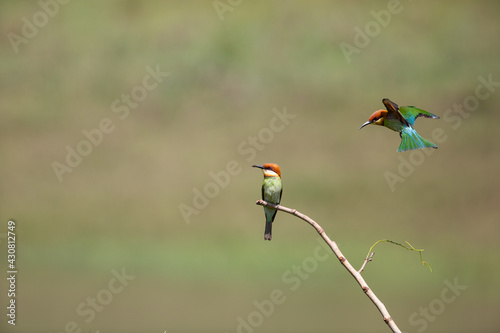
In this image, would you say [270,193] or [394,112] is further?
[270,193]

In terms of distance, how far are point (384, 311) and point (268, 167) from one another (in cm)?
110

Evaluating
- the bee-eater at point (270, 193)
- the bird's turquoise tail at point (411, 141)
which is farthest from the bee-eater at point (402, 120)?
the bee-eater at point (270, 193)

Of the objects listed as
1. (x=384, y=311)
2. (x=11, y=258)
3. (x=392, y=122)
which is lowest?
(x=384, y=311)

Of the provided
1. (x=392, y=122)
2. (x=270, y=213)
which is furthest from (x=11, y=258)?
(x=392, y=122)

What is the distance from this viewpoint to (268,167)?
2.24m

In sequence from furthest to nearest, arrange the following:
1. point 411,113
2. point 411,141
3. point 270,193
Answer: point 270,193 < point 411,113 < point 411,141

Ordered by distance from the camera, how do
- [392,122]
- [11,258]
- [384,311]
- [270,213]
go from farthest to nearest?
1. [11,258]
2. [270,213]
3. [392,122]
4. [384,311]

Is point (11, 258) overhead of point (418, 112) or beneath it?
overhead

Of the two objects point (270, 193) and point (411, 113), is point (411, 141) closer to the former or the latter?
point (411, 113)

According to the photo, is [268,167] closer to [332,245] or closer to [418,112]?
[418,112]

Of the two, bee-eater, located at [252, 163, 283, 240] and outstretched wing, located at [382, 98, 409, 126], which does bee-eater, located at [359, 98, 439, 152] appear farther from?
bee-eater, located at [252, 163, 283, 240]

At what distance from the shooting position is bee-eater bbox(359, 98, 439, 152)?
1.33 m

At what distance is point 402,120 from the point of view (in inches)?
56.5

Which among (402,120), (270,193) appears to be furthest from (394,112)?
(270,193)
